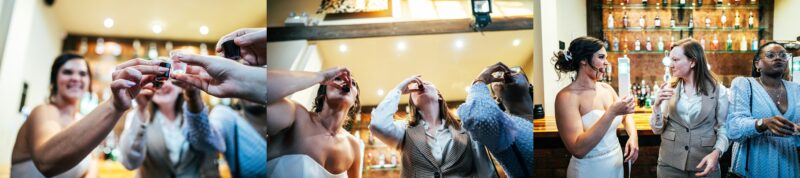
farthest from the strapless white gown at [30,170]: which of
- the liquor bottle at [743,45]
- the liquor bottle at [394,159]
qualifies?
the liquor bottle at [743,45]

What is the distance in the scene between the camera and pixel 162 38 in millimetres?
3424

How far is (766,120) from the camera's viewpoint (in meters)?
3.79

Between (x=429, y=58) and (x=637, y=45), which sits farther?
(x=637, y=45)

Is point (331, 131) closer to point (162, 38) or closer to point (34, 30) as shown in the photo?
point (162, 38)

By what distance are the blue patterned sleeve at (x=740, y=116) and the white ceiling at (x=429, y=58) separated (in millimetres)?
1402

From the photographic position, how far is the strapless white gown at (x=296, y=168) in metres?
3.26

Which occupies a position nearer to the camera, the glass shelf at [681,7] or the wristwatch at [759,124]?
A: the wristwatch at [759,124]

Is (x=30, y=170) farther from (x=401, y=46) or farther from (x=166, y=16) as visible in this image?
(x=401, y=46)

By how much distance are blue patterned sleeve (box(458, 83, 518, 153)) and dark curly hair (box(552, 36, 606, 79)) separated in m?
0.66

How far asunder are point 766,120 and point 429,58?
214 cm

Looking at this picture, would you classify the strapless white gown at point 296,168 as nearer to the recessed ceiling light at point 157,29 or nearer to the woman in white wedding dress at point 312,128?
the woman in white wedding dress at point 312,128

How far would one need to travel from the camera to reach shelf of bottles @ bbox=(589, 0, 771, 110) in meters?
5.60

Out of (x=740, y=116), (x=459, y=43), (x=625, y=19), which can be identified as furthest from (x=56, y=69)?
(x=625, y=19)

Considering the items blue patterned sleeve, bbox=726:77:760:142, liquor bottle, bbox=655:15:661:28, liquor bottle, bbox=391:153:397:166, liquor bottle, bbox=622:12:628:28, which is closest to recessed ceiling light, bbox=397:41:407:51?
liquor bottle, bbox=391:153:397:166
